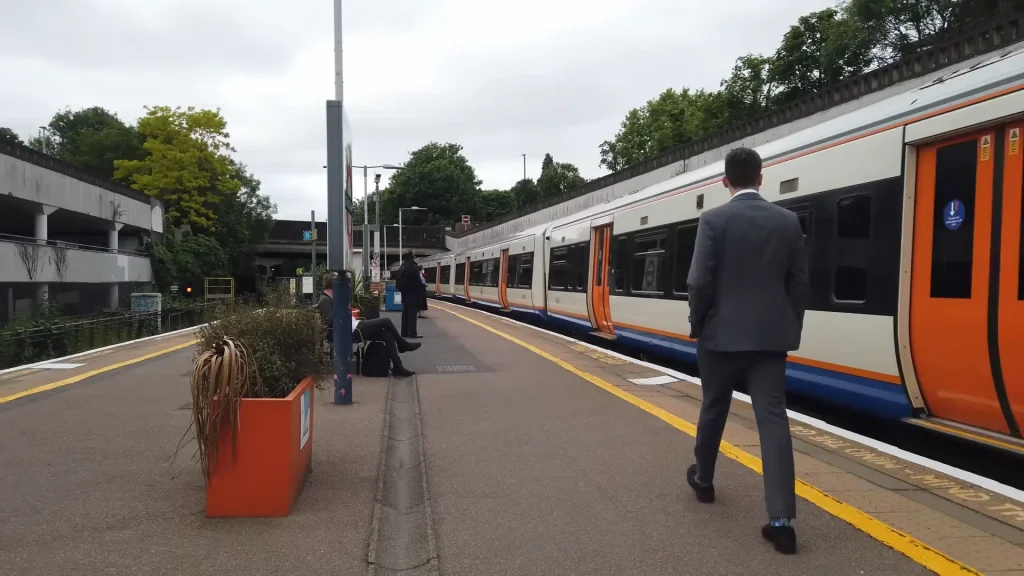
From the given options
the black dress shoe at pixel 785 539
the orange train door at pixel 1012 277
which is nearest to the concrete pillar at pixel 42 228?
the black dress shoe at pixel 785 539

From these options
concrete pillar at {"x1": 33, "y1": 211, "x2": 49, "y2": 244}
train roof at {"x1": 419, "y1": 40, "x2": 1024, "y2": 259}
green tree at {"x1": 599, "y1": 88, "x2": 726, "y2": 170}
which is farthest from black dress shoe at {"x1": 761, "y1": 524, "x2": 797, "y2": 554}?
green tree at {"x1": 599, "y1": 88, "x2": 726, "y2": 170}

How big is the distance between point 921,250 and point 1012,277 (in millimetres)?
853

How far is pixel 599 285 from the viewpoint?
14445 millimetres

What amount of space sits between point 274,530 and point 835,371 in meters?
4.98

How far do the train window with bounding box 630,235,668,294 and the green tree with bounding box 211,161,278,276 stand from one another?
151 feet

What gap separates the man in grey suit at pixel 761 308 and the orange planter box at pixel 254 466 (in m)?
2.38

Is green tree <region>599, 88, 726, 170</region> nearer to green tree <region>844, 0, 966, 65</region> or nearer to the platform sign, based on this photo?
green tree <region>844, 0, 966, 65</region>

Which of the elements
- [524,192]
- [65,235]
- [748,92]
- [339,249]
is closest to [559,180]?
[524,192]

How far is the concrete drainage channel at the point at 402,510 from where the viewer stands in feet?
12.0

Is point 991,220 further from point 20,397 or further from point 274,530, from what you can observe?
point 20,397

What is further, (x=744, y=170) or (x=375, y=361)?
(x=375, y=361)

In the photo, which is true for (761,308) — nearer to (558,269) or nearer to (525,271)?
(558,269)

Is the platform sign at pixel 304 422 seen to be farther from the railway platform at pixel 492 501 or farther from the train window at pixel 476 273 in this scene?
the train window at pixel 476 273

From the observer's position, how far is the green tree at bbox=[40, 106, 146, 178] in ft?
189
